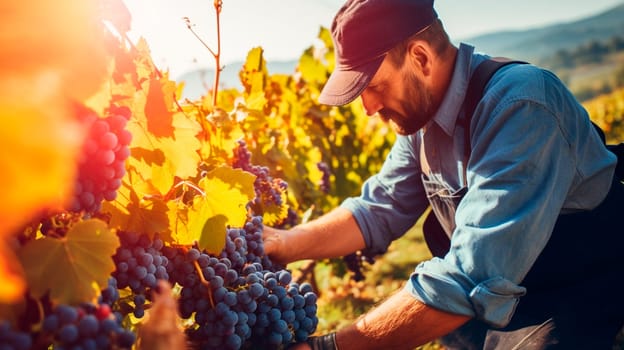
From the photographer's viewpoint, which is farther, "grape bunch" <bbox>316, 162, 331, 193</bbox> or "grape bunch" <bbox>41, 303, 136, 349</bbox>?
"grape bunch" <bbox>316, 162, 331, 193</bbox>

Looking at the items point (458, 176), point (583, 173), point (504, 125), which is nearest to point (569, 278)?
point (583, 173)

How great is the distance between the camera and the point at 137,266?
1.38 meters

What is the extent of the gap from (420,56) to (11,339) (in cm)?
202

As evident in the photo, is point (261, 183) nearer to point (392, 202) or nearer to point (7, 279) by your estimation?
point (392, 202)

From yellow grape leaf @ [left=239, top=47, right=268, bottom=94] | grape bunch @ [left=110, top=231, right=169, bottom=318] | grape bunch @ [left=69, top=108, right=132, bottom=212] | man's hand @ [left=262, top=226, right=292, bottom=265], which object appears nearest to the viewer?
grape bunch @ [left=69, top=108, right=132, bottom=212]

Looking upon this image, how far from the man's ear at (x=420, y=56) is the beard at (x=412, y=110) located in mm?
53

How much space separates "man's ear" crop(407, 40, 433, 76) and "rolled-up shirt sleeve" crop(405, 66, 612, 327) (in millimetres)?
467

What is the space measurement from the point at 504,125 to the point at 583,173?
50 cm

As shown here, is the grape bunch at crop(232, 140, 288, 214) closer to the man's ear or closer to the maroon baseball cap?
the maroon baseball cap

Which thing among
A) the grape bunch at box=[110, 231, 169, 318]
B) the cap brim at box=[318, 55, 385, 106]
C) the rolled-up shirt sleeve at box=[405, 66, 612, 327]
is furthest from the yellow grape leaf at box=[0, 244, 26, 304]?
the cap brim at box=[318, 55, 385, 106]

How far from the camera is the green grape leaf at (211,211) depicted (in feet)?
5.04

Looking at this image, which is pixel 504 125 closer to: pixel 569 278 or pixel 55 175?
pixel 569 278

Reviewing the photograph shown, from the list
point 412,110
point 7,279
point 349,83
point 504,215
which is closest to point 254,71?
point 349,83

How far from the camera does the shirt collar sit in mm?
2457
